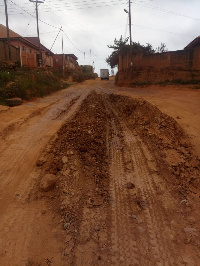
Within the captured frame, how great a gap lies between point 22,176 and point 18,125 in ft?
10.5

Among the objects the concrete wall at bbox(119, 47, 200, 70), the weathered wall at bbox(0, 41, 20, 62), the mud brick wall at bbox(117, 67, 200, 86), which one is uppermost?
the weathered wall at bbox(0, 41, 20, 62)

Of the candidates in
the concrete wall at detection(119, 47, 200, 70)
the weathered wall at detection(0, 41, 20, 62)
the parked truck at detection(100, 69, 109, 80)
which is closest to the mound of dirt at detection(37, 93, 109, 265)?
the concrete wall at detection(119, 47, 200, 70)

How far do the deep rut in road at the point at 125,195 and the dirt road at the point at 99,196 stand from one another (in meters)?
0.01

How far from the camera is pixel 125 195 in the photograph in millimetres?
3453

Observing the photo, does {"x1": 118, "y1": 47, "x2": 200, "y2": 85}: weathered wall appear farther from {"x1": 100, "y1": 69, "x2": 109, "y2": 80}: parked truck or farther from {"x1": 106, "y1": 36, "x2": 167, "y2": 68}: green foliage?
{"x1": 100, "y1": 69, "x2": 109, "y2": 80}: parked truck

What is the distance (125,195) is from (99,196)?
443mm

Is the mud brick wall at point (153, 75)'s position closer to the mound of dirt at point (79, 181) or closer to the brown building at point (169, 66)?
the brown building at point (169, 66)

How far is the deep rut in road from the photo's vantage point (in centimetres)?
250

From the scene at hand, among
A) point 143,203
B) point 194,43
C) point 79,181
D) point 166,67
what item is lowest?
point 143,203

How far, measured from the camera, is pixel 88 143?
520 centimetres

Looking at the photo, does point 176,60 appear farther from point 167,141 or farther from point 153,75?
point 167,141

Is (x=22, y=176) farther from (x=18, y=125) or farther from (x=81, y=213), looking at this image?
(x=18, y=125)

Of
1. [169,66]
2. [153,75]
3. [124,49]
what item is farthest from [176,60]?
[124,49]

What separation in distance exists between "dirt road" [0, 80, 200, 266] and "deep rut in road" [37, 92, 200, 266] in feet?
0.04
